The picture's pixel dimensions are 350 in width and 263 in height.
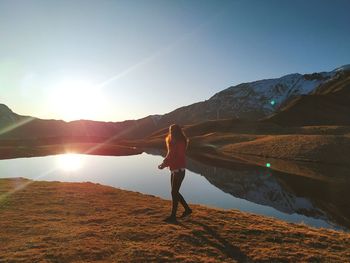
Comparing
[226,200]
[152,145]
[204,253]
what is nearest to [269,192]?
[226,200]

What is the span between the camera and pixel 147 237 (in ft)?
46.0

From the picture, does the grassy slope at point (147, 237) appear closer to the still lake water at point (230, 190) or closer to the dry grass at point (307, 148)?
the still lake water at point (230, 190)

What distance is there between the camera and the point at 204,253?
12.2 m

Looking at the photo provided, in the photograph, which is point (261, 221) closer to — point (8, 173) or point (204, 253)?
point (204, 253)

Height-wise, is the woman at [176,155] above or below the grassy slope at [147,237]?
above

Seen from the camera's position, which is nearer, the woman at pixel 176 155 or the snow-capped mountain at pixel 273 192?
the woman at pixel 176 155

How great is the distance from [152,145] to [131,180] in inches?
4400

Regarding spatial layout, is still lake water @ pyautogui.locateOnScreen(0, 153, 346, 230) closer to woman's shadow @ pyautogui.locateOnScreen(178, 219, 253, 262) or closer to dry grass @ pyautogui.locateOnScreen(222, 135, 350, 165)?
woman's shadow @ pyautogui.locateOnScreen(178, 219, 253, 262)

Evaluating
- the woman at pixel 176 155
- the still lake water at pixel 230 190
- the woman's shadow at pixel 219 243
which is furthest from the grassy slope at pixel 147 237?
the still lake water at pixel 230 190

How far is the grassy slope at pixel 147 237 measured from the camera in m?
11.9

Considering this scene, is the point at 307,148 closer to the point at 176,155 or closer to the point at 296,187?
the point at 296,187

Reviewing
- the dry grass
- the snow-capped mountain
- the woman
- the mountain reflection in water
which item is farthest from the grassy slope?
the dry grass

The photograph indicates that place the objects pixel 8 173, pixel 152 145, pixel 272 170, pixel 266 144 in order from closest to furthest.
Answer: pixel 8 173 → pixel 272 170 → pixel 266 144 → pixel 152 145

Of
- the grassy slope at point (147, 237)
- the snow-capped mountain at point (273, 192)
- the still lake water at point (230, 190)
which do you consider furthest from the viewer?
the snow-capped mountain at point (273, 192)
